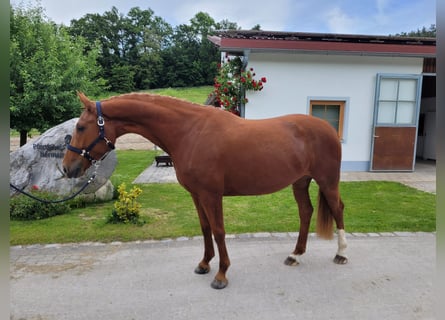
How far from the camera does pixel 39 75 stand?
725cm

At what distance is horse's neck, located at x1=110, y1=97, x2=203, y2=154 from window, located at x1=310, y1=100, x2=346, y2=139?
258 inches

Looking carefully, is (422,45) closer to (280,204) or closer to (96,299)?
(280,204)

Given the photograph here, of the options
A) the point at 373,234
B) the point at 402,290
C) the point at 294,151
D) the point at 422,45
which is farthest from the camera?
the point at 422,45

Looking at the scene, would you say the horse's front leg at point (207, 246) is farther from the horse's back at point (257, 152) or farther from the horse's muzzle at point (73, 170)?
the horse's muzzle at point (73, 170)

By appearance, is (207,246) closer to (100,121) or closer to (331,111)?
(100,121)

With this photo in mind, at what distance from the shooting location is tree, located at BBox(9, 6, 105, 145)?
285 inches

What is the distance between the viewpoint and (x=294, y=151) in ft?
9.59

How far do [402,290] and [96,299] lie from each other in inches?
111

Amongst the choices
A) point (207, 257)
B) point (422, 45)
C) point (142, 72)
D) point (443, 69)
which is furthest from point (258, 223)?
point (142, 72)

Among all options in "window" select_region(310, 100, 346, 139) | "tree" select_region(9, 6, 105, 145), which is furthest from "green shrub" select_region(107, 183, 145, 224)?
"window" select_region(310, 100, 346, 139)

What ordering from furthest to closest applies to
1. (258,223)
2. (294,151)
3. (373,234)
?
(258,223), (373,234), (294,151)

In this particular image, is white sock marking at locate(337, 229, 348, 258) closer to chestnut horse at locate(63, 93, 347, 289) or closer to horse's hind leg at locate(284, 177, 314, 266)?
horse's hind leg at locate(284, 177, 314, 266)

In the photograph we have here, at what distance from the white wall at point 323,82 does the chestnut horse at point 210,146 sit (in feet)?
17.3

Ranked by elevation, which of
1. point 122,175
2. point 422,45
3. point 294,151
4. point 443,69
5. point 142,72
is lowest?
point 122,175
